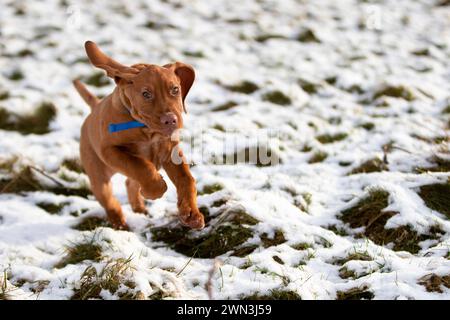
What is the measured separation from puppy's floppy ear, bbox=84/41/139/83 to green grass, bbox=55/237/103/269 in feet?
3.23

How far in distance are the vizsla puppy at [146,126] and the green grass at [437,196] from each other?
1.55m

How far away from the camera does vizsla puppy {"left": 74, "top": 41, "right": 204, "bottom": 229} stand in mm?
2641

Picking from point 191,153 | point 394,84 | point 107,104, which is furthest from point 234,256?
point 394,84

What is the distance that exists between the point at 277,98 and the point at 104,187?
2.93 meters

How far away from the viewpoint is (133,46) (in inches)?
284

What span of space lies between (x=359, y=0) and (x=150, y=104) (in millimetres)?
8198

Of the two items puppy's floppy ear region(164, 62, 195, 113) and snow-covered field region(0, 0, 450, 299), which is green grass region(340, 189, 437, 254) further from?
puppy's floppy ear region(164, 62, 195, 113)

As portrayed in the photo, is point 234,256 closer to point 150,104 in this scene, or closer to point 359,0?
point 150,104

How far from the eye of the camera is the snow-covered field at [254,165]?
2.58 meters

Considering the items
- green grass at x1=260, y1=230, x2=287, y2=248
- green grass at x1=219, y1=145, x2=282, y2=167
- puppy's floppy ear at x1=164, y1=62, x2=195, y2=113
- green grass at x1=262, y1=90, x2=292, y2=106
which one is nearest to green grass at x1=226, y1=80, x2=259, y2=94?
green grass at x1=262, y1=90, x2=292, y2=106

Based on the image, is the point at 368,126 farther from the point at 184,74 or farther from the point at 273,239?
the point at 184,74

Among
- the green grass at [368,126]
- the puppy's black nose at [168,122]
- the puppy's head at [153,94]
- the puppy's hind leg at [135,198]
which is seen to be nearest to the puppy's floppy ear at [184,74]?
the puppy's head at [153,94]

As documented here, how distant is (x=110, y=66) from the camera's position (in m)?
2.90

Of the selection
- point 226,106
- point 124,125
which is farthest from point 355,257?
point 226,106
